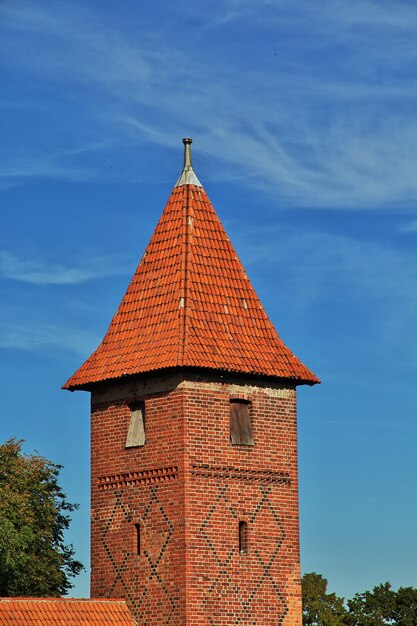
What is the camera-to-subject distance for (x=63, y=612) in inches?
1346

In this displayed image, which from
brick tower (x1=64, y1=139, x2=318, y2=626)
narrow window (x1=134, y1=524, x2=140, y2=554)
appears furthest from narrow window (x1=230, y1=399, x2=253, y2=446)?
narrow window (x1=134, y1=524, x2=140, y2=554)

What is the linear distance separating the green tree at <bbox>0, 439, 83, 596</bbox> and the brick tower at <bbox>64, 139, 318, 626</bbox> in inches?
275

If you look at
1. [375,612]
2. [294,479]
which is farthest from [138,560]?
[375,612]

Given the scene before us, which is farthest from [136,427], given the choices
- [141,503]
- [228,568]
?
[228,568]

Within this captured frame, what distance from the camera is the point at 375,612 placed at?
237 feet

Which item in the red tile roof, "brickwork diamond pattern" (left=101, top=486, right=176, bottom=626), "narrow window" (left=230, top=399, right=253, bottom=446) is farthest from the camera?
"narrow window" (left=230, top=399, right=253, bottom=446)

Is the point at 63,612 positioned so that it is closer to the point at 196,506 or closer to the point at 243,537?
the point at 196,506

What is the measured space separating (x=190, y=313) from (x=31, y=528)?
36.0ft

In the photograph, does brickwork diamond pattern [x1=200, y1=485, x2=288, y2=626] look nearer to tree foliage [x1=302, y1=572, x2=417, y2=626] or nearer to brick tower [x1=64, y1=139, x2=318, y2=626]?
brick tower [x1=64, y1=139, x2=318, y2=626]

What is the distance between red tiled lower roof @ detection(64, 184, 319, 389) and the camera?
119ft

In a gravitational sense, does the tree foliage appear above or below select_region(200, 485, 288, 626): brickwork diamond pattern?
above

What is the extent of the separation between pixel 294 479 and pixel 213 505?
228 cm

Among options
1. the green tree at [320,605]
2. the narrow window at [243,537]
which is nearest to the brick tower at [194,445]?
the narrow window at [243,537]

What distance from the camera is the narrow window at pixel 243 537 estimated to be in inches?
1401
